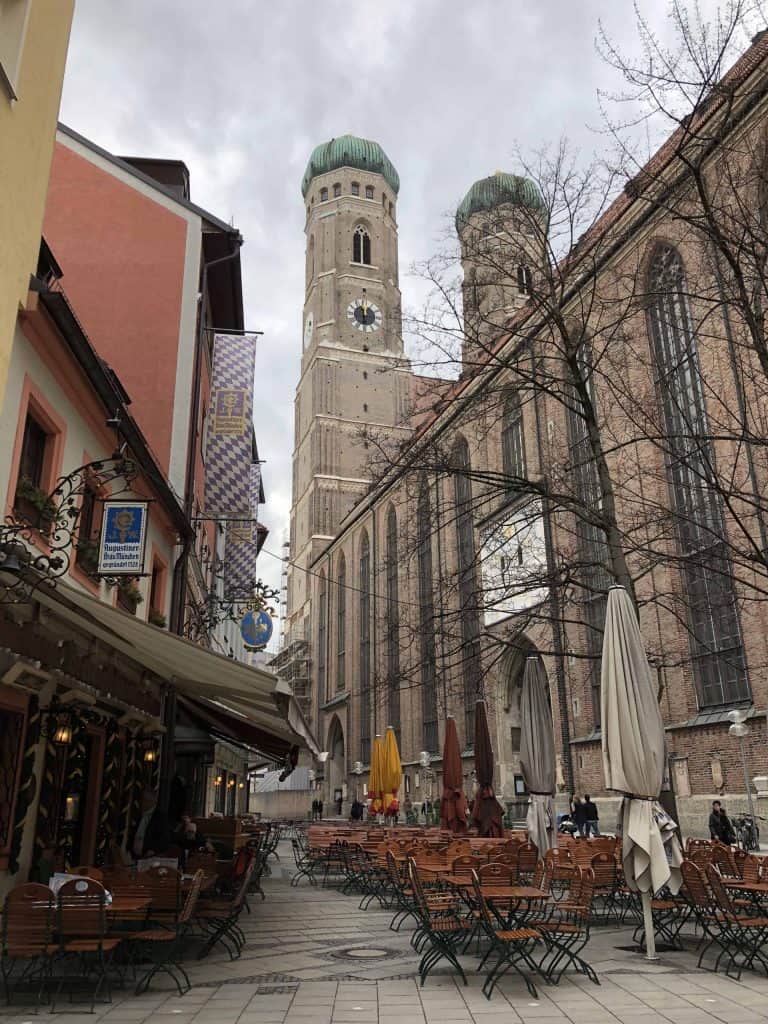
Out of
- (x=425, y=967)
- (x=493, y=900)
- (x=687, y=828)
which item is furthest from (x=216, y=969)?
(x=687, y=828)

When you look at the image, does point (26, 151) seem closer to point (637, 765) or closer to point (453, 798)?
point (637, 765)

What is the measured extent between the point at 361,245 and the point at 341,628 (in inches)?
1477

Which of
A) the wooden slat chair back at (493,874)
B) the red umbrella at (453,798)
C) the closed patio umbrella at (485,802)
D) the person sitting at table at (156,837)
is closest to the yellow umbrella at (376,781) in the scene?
the red umbrella at (453,798)

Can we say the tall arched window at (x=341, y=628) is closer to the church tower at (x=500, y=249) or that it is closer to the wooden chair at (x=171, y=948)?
the church tower at (x=500, y=249)

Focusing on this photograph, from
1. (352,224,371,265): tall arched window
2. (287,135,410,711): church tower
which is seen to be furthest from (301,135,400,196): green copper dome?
(352,224,371,265): tall arched window

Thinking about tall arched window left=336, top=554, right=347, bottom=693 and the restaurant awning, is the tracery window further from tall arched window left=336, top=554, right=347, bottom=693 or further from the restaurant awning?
the restaurant awning

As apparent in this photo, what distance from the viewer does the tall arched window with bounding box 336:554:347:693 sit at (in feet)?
172

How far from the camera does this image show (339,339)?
68.9 meters

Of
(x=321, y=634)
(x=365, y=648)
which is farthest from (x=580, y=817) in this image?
(x=321, y=634)

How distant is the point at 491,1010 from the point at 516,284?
34.1 ft

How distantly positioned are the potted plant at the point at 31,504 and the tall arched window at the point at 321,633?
48398 mm

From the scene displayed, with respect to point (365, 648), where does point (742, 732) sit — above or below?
below

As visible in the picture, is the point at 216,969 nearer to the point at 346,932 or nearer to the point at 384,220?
the point at 346,932

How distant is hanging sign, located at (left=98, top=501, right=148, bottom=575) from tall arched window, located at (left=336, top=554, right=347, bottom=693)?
42840mm
